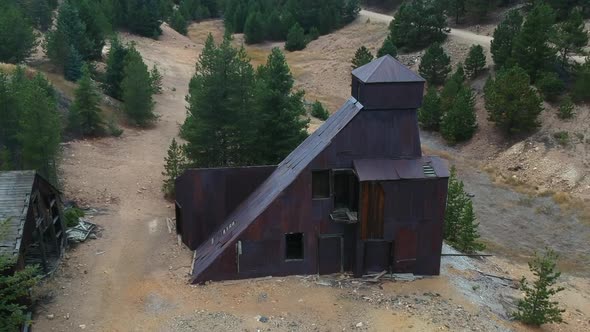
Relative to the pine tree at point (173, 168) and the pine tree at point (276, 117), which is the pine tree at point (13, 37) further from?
the pine tree at point (276, 117)

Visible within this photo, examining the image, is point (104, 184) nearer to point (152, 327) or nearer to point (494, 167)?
point (152, 327)

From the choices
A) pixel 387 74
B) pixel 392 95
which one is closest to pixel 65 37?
pixel 387 74

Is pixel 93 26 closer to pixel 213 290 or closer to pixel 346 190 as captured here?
pixel 346 190

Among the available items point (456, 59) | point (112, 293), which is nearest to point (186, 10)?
point (456, 59)

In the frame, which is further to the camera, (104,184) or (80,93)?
(80,93)

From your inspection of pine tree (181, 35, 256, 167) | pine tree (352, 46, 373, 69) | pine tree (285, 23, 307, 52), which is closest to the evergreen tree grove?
pine tree (181, 35, 256, 167)

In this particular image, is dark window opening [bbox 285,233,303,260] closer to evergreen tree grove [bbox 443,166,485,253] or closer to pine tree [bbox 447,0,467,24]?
evergreen tree grove [bbox 443,166,485,253]
